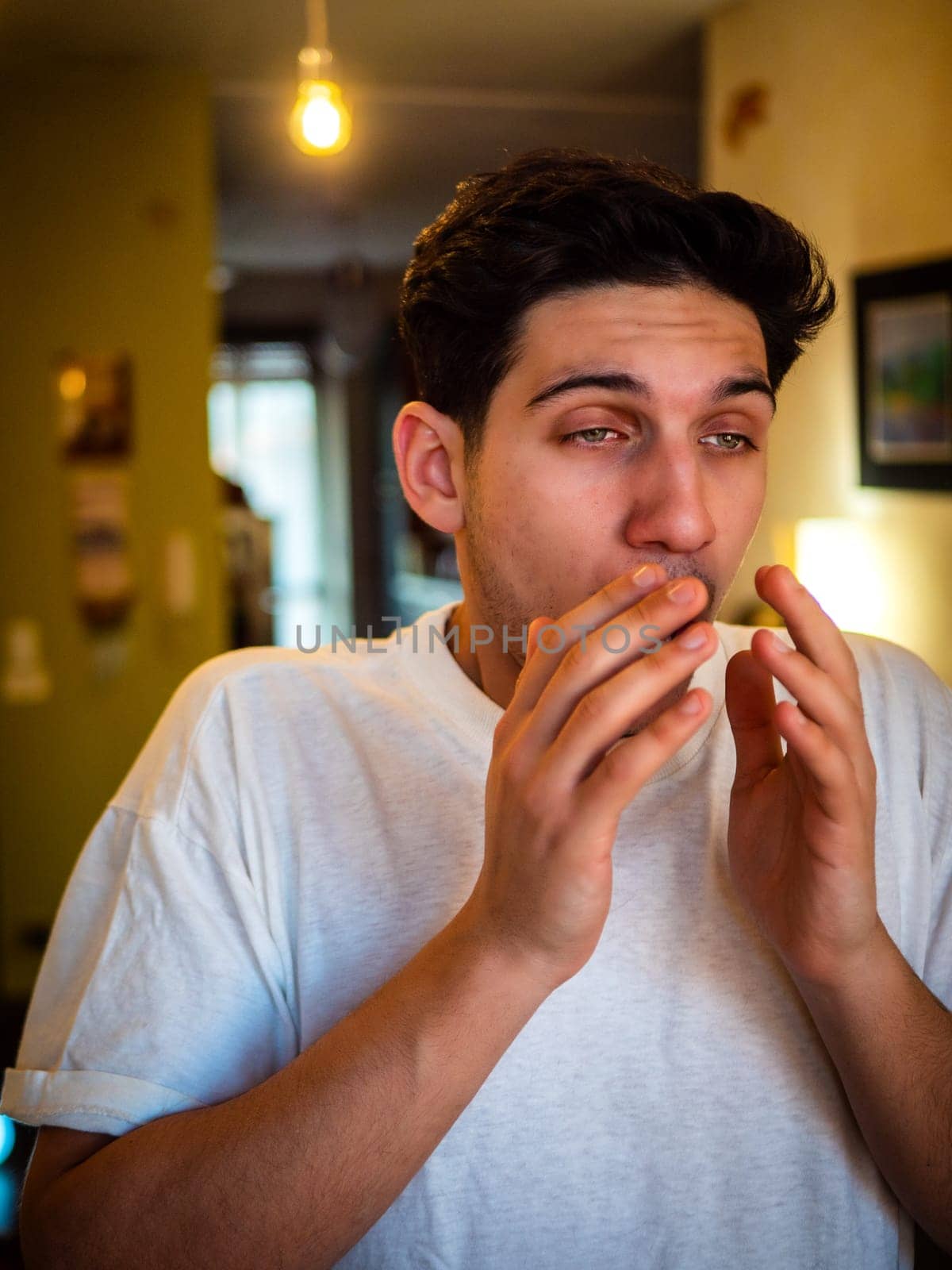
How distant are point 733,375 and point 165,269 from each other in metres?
3.10

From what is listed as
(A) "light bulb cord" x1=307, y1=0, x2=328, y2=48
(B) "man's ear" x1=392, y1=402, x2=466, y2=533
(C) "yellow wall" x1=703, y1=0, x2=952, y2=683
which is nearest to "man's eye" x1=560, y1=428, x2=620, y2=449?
(B) "man's ear" x1=392, y1=402, x2=466, y2=533

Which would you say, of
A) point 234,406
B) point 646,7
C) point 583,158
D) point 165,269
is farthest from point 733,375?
point 234,406

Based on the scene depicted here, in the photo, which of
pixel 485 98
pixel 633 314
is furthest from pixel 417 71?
pixel 633 314

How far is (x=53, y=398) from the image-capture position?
3.54 metres

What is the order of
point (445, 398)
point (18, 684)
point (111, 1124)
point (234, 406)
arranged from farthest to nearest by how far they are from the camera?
point (234, 406), point (18, 684), point (445, 398), point (111, 1124)

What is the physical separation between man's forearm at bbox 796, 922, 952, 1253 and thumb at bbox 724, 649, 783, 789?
157 millimetres

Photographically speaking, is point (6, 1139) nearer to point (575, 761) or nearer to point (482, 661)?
point (482, 661)

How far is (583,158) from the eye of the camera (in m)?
1.02

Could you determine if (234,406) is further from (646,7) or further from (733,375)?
(733,375)

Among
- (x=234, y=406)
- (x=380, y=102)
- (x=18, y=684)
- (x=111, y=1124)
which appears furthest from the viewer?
(x=234, y=406)

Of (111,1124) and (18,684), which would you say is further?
(18,684)

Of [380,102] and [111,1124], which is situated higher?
[380,102]

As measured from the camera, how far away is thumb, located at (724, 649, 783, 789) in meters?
0.88

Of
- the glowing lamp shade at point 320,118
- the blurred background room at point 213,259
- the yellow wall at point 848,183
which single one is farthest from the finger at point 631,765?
the glowing lamp shade at point 320,118
